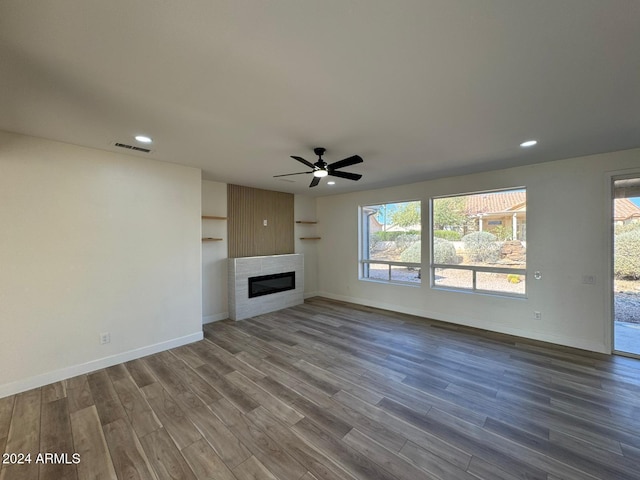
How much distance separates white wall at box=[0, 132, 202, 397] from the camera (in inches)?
106

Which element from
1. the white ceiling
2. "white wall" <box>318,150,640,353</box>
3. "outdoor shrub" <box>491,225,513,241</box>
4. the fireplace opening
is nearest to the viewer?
the white ceiling

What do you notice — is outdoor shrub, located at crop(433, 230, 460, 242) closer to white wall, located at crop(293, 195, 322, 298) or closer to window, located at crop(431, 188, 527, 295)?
window, located at crop(431, 188, 527, 295)

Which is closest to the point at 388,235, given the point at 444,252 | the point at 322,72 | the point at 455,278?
the point at 444,252

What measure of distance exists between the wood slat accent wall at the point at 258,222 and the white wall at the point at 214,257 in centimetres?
16

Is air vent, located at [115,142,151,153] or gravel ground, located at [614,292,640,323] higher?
air vent, located at [115,142,151,153]

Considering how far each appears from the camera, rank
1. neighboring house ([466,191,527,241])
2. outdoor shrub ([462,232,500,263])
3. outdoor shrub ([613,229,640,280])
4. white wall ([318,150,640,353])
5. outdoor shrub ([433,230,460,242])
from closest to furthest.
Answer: outdoor shrub ([613,229,640,280]), white wall ([318,150,640,353]), neighboring house ([466,191,527,241]), outdoor shrub ([462,232,500,263]), outdoor shrub ([433,230,460,242])

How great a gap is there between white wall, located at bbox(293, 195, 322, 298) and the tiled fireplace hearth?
0.64 meters

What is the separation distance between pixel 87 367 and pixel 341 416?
10.2 feet

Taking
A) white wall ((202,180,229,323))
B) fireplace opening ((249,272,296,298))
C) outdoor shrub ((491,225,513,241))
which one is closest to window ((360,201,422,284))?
outdoor shrub ((491,225,513,241))

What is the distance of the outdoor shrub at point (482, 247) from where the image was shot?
4355mm

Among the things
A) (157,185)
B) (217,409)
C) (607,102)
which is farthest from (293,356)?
(607,102)

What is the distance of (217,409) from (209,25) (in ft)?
9.62

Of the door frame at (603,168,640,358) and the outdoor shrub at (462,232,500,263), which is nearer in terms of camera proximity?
the door frame at (603,168,640,358)

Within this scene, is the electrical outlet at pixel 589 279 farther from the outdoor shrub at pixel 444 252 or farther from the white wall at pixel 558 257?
the outdoor shrub at pixel 444 252
